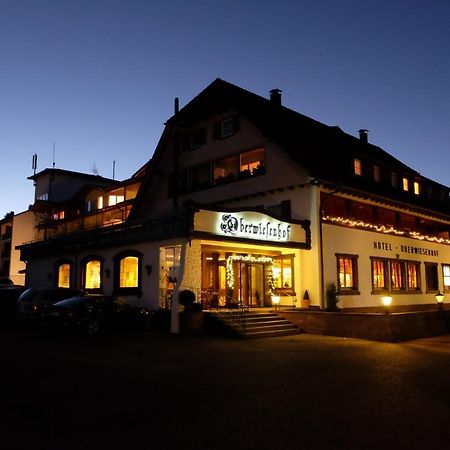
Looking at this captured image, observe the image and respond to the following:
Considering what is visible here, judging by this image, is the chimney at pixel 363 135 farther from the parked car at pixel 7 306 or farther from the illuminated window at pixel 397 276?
the parked car at pixel 7 306

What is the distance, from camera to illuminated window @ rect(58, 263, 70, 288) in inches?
1103

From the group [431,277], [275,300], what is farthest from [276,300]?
[431,277]

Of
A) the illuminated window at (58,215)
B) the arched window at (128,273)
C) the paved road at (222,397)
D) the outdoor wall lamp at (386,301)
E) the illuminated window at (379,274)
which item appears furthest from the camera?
the illuminated window at (58,215)

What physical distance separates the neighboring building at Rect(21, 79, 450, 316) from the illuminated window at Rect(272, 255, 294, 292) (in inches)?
1.8

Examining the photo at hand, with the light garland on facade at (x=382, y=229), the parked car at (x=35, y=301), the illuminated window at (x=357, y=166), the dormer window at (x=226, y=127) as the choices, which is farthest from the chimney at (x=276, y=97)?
the parked car at (x=35, y=301)

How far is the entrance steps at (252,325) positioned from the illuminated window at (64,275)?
493 inches

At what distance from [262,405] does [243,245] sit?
13281 mm

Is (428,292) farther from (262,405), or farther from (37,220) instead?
(37,220)

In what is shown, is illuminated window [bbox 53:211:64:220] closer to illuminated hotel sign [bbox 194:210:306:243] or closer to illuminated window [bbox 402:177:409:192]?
illuminated hotel sign [bbox 194:210:306:243]

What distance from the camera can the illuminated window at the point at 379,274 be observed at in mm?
24672

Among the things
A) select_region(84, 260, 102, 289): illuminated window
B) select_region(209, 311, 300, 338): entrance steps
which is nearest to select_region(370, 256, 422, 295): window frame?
select_region(209, 311, 300, 338): entrance steps

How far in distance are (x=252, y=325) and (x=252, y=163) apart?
9262 mm

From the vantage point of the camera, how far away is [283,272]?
74.8 feet

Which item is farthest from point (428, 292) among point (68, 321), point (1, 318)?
point (1, 318)
